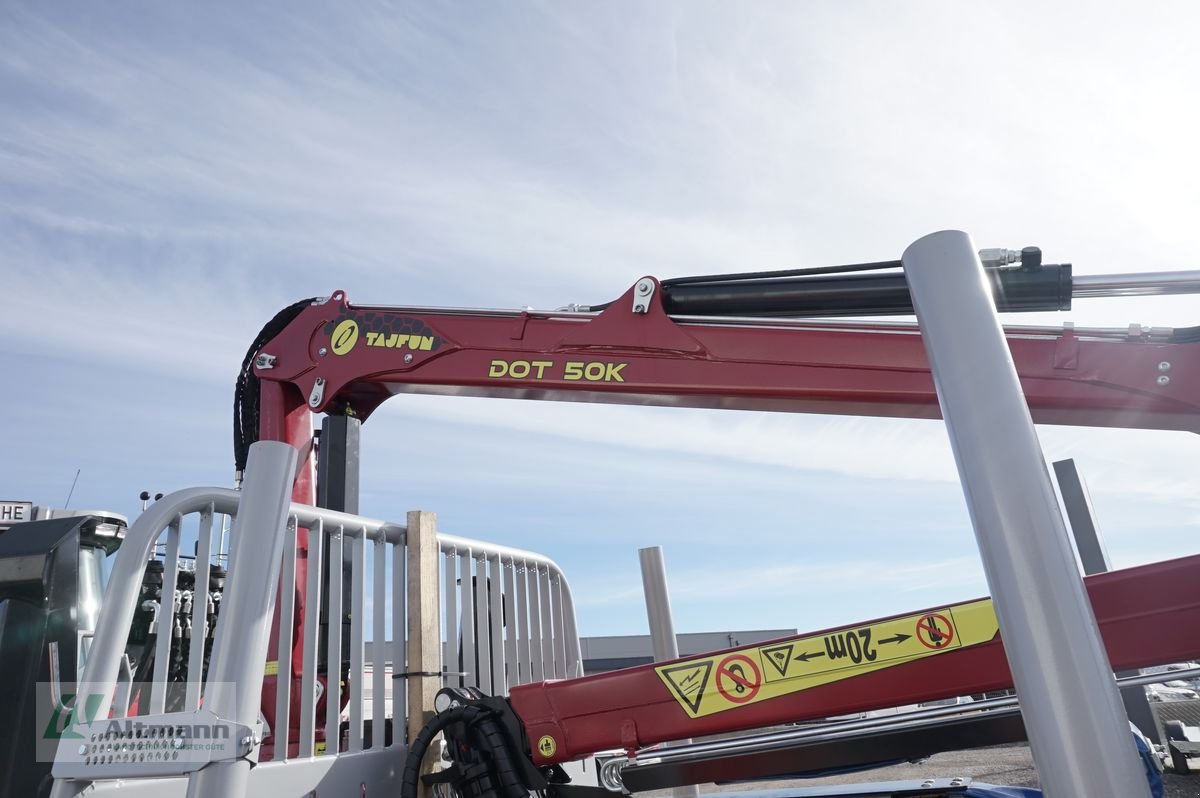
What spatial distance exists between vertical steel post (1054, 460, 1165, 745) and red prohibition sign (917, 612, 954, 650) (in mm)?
4966

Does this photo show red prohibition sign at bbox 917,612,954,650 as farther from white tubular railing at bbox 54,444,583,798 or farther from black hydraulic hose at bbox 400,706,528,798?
white tubular railing at bbox 54,444,583,798

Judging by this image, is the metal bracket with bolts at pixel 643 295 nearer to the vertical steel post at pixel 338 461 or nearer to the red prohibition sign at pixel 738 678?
the red prohibition sign at pixel 738 678

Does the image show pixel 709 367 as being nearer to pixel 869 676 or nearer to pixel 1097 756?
pixel 869 676

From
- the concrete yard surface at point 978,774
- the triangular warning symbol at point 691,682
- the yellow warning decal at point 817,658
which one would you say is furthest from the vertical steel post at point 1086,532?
the triangular warning symbol at point 691,682

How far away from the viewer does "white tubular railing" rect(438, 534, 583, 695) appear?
3.87 metres

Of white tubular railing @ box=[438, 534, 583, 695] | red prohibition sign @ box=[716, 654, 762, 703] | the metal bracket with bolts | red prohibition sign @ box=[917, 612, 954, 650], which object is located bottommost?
red prohibition sign @ box=[716, 654, 762, 703]

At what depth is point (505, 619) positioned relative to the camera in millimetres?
4281

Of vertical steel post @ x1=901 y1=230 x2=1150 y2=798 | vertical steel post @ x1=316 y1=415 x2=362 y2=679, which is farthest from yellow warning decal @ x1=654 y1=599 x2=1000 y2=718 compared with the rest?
vertical steel post @ x1=316 y1=415 x2=362 y2=679

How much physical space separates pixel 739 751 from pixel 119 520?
9.74ft

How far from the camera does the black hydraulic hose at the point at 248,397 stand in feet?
16.8

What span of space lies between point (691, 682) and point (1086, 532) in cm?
554

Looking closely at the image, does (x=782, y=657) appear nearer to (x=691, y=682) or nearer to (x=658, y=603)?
(x=691, y=682)

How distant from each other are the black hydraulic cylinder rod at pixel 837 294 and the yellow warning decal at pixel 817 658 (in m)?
1.29

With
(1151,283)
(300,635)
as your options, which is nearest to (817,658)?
(1151,283)
